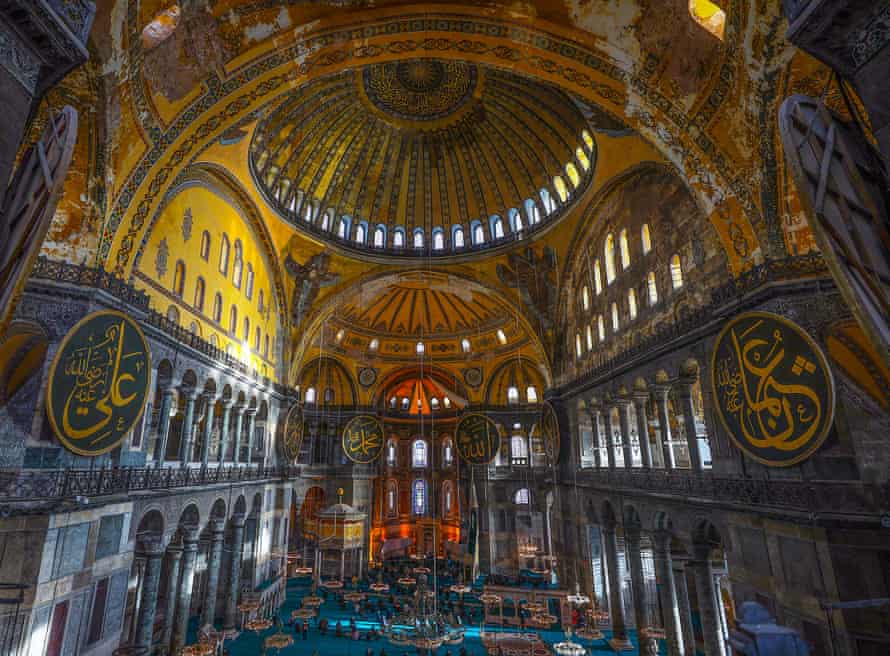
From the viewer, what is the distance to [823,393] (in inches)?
280

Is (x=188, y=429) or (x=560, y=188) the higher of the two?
(x=560, y=188)

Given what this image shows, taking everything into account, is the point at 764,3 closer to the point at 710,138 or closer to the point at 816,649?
the point at 710,138

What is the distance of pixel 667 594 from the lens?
39.3 ft

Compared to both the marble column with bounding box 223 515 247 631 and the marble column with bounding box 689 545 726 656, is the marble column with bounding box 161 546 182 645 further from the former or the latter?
the marble column with bounding box 689 545 726 656

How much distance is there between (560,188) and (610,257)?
14.9 ft

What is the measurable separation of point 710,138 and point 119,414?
42.9 ft

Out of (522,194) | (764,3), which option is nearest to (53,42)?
(764,3)

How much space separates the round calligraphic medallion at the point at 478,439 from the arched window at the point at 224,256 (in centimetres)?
1337

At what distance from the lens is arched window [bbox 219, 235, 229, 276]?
1567 centimetres

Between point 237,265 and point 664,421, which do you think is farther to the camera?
point 237,265

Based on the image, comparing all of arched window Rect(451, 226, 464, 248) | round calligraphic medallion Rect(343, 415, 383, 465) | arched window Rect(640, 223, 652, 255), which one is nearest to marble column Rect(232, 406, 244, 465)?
round calligraphic medallion Rect(343, 415, 383, 465)

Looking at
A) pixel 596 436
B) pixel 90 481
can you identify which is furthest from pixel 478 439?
pixel 90 481

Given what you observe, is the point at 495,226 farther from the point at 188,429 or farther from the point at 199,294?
the point at 188,429

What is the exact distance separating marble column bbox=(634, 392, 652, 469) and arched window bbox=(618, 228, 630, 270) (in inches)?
166
